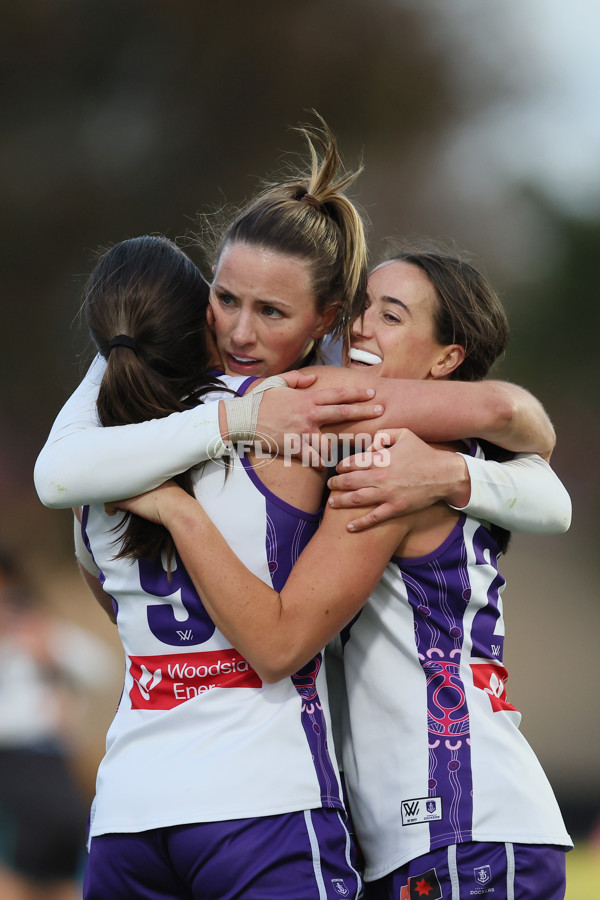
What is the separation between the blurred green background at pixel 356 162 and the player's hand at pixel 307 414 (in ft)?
10.3

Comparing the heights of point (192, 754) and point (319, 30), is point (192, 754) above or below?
below

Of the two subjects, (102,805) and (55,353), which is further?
(55,353)

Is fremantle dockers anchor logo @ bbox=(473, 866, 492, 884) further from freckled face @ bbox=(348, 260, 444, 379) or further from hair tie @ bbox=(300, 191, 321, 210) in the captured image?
hair tie @ bbox=(300, 191, 321, 210)

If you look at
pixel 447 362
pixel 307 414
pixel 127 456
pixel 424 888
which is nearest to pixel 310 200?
pixel 447 362

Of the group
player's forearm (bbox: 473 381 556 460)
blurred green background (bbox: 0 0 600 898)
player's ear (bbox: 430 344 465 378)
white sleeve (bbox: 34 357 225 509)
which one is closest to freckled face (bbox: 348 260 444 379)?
player's ear (bbox: 430 344 465 378)

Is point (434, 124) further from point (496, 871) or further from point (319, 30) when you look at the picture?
point (496, 871)

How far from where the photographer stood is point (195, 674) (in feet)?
4.23

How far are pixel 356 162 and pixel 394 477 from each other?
3.69 metres

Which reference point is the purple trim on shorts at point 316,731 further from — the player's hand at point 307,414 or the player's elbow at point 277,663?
the player's hand at point 307,414

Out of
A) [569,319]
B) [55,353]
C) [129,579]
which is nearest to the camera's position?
[129,579]

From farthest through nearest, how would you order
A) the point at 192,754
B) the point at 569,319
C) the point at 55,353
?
the point at 569,319
the point at 55,353
the point at 192,754

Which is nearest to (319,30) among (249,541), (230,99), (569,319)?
(230,99)

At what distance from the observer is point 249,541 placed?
131 centimetres

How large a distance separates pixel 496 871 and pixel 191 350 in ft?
2.97
